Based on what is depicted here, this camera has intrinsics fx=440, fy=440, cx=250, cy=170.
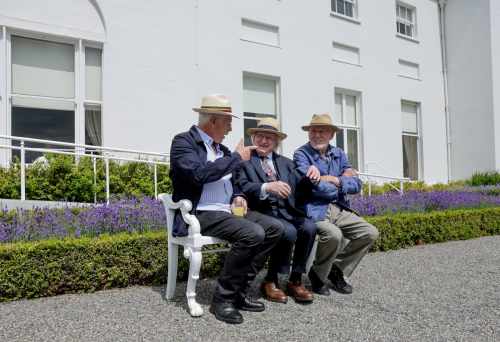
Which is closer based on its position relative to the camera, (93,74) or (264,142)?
(264,142)

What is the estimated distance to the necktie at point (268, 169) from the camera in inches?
160

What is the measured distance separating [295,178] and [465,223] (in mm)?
4727

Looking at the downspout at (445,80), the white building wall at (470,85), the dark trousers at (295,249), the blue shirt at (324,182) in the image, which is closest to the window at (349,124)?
the downspout at (445,80)

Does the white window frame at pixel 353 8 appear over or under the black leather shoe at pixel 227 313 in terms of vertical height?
over

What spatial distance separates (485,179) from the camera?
514 inches

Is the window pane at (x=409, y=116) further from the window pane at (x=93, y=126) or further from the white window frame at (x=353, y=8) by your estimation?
the window pane at (x=93, y=126)

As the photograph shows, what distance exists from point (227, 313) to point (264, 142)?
5.32 ft

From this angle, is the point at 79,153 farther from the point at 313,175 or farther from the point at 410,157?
the point at 410,157

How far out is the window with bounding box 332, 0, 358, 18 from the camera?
11586mm

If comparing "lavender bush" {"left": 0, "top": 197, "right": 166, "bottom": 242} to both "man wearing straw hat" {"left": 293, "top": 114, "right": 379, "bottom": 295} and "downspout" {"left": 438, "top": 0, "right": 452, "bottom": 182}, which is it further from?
"downspout" {"left": 438, "top": 0, "right": 452, "bottom": 182}

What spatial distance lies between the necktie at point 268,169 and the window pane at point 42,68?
188 inches

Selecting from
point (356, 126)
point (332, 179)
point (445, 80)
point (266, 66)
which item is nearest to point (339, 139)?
point (356, 126)

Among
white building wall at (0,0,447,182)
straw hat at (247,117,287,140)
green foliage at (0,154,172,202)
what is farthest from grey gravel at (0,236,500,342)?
white building wall at (0,0,447,182)

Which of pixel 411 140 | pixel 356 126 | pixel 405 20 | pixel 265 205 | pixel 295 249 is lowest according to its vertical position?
pixel 295 249
